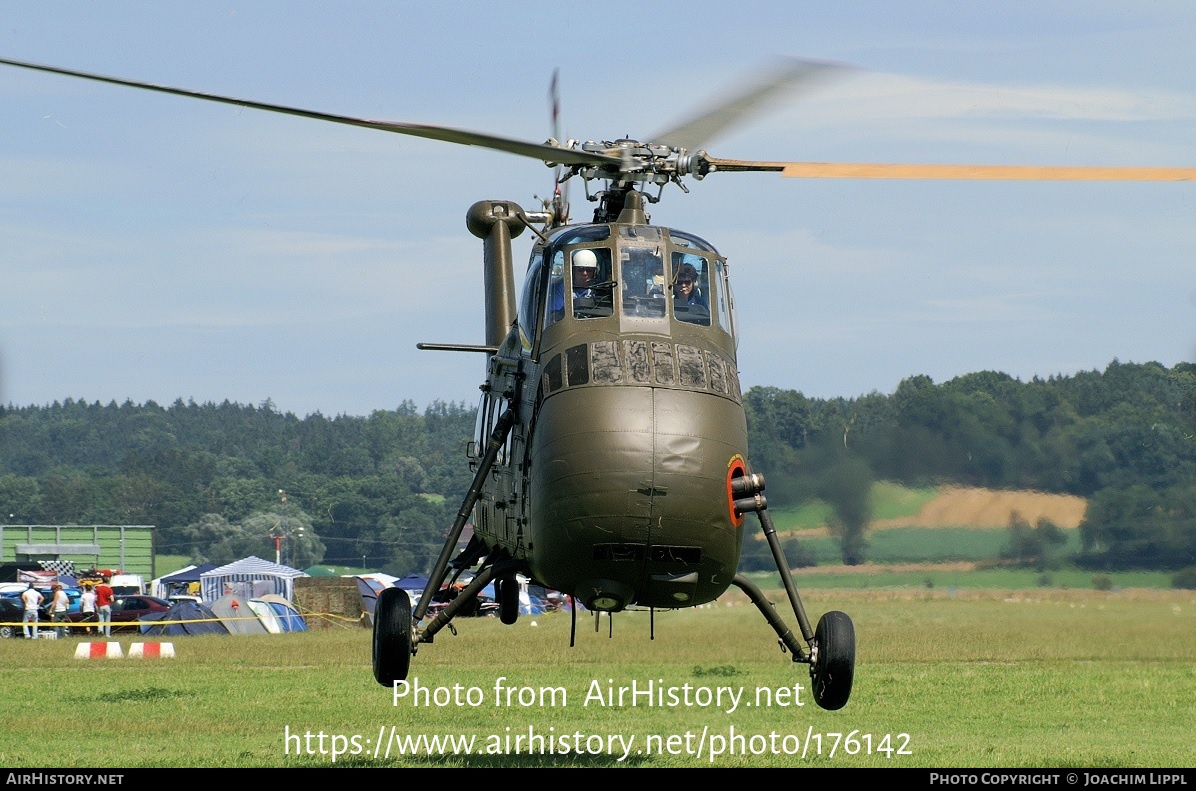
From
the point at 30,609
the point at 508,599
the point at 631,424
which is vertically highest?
the point at 631,424

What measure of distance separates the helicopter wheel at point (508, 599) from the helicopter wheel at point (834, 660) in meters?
4.97

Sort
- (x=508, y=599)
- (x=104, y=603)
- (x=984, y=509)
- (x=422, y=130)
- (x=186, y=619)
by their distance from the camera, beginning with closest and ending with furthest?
(x=422, y=130) < (x=508, y=599) < (x=984, y=509) < (x=186, y=619) < (x=104, y=603)

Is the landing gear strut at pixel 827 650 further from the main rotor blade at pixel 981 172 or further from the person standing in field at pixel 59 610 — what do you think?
the person standing in field at pixel 59 610

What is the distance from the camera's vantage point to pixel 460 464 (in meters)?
135

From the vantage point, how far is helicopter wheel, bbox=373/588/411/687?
14.2m

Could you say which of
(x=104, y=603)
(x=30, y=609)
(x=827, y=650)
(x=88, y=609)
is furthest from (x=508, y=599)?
(x=104, y=603)

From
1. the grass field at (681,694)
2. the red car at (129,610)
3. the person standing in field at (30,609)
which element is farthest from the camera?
the red car at (129,610)

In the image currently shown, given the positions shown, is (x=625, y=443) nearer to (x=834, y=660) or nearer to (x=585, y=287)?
(x=585, y=287)

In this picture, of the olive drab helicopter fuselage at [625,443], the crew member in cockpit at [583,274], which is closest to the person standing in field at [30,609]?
the olive drab helicopter fuselage at [625,443]

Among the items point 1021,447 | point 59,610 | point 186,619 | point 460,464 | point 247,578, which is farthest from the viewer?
point 460,464

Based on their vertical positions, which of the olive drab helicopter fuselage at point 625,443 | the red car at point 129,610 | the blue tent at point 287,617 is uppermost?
the olive drab helicopter fuselage at point 625,443

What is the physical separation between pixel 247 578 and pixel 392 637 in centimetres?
5507

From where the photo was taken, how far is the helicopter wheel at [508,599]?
18.0 m
